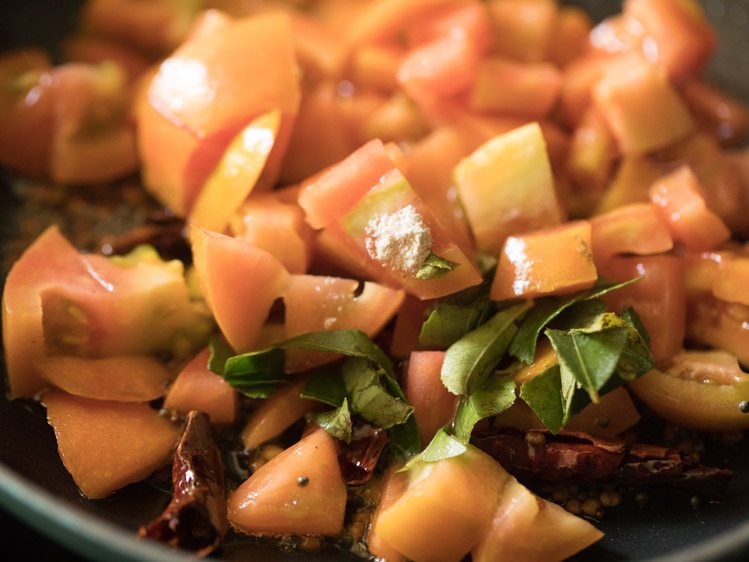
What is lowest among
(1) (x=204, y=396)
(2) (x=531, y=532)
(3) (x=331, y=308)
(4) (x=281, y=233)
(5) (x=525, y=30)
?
(2) (x=531, y=532)

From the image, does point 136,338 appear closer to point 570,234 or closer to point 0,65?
point 570,234

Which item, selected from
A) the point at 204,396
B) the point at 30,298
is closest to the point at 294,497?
the point at 204,396

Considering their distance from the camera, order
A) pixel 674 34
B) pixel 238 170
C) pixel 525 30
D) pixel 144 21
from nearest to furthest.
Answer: pixel 238 170 < pixel 674 34 < pixel 525 30 < pixel 144 21

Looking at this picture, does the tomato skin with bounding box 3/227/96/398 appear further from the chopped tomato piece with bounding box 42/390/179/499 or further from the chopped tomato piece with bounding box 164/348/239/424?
the chopped tomato piece with bounding box 164/348/239/424

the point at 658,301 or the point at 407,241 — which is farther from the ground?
the point at 407,241

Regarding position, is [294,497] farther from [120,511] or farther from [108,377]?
[108,377]
